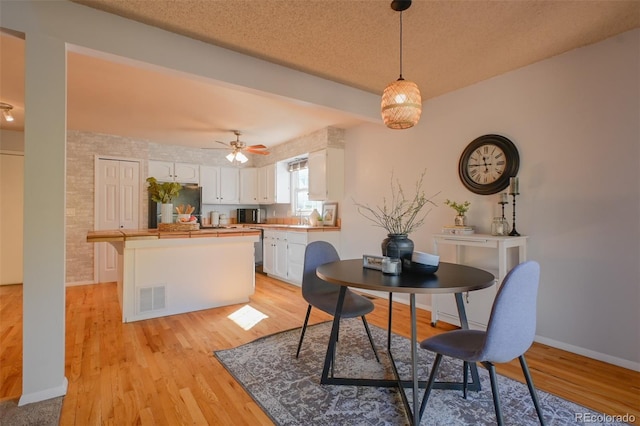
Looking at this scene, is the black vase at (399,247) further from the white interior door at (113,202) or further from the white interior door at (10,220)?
the white interior door at (10,220)

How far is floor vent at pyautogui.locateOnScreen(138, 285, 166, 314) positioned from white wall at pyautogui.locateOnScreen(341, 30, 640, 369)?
3.52 m

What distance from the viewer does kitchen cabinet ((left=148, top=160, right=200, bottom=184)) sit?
232 inches

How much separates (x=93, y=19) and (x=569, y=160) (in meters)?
3.78

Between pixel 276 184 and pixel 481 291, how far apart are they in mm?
4285

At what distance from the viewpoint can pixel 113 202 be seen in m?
5.42

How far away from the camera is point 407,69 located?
9.79 feet

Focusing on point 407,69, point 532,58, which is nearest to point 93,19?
point 407,69

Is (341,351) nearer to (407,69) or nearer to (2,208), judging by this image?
(407,69)

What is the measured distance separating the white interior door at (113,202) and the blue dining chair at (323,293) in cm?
433

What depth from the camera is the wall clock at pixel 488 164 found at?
119 inches

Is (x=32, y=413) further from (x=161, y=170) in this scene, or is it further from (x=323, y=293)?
(x=161, y=170)

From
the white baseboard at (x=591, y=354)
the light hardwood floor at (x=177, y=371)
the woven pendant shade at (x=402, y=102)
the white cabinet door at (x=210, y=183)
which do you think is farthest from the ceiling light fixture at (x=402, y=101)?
the white cabinet door at (x=210, y=183)

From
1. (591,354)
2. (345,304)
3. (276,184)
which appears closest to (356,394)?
(345,304)

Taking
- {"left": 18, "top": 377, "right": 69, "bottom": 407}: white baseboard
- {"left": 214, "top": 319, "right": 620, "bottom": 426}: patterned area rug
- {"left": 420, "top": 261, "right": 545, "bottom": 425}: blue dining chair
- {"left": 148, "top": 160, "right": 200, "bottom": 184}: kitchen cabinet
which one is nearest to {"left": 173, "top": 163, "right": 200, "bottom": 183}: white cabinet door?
{"left": 148, "top": 160, "right": 200, "bottom": 184}: kitchen cabinet
